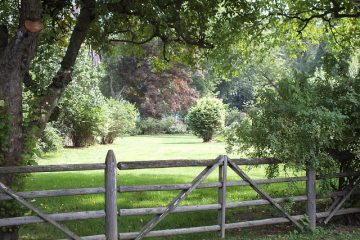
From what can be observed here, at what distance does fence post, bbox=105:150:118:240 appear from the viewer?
655 cm

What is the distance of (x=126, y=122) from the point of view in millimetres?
30703

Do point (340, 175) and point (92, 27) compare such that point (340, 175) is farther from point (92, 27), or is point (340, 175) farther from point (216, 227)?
point (92, 27)

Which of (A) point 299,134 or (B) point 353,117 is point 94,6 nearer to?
(A) point 299,134

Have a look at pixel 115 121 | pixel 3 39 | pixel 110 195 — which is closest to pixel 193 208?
pixel 110 195

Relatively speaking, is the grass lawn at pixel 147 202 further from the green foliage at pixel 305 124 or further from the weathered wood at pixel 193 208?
the green foliage at pixel 305 124

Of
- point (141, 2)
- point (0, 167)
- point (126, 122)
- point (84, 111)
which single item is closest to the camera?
point (0, 167)

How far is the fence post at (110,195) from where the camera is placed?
6.55 metres

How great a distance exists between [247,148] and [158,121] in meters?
43.9

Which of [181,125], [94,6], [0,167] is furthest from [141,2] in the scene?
[181,125]

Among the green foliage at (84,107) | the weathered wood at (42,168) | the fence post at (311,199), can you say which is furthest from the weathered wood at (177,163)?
the green foliage at (84,107)

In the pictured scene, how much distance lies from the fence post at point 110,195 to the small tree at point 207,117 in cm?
2450

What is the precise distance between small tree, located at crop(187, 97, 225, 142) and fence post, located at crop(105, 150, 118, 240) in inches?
965

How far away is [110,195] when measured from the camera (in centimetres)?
660

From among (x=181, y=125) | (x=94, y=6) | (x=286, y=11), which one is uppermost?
(x=286, y=11)
